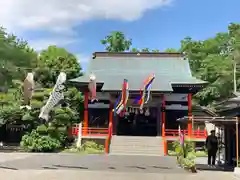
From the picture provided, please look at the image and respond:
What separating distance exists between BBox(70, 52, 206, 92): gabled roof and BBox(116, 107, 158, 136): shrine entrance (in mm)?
2700

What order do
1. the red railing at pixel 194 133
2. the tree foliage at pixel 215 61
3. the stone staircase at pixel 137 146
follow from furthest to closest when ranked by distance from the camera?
the tree foliage at pixel 215 61 → the red railing at pixel 194 133 → the stone staircase at pixel 137 146

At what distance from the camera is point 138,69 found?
33656mm

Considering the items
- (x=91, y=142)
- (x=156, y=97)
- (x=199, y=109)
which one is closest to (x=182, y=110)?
(x=156, y=97)

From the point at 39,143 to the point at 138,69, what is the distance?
506 inches

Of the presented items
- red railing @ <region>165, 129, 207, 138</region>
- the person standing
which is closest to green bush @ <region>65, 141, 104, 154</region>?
red railing @ <region>165, 129, 207, 138</region>

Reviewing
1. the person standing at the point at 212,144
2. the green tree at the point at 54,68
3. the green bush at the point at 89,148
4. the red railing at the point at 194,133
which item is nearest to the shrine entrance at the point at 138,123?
the red railing at the point at 194,133

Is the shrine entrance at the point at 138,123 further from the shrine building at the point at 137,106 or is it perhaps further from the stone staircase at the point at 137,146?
the stone staircase at the point at 137,146

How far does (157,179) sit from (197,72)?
3367 centimetres

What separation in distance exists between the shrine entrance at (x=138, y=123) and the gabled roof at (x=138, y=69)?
2.70 meters

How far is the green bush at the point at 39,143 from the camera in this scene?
24.5 meters

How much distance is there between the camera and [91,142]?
26.6 m

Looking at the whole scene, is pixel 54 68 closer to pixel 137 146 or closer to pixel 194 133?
pixel 137 146

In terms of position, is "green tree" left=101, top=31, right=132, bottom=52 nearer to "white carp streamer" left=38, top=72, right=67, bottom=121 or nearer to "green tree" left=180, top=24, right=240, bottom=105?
"green tree" left=180, top=24, right=240, bottom=105

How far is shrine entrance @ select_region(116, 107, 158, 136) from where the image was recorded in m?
30.3
